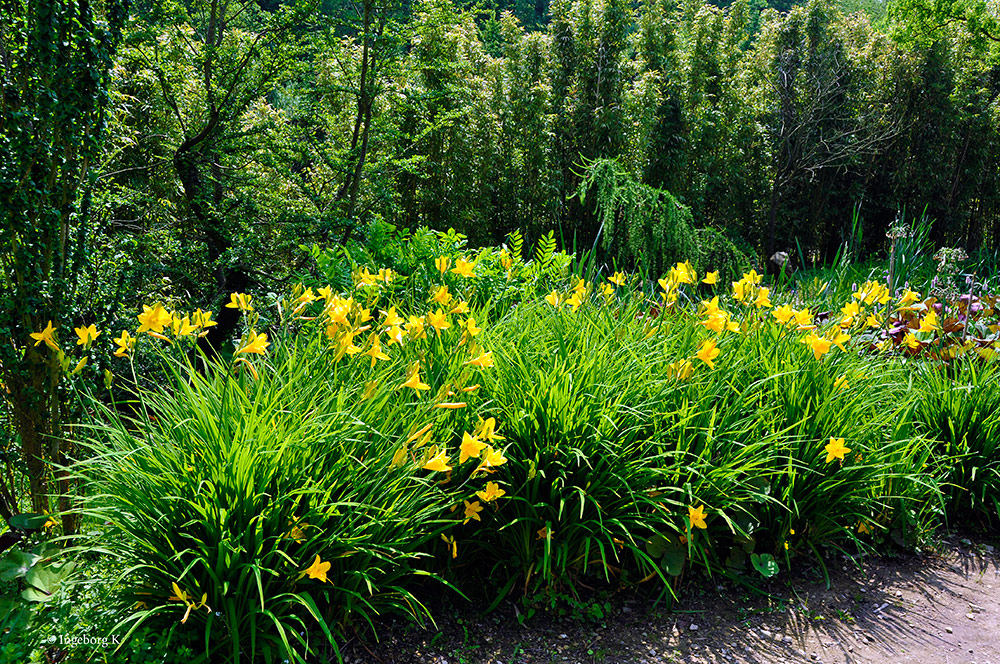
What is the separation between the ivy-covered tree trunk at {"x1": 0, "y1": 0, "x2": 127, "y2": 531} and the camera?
220cm

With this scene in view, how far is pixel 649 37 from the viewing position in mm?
8758

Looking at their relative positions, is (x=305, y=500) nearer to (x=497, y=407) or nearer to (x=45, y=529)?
(x=497, y=407)

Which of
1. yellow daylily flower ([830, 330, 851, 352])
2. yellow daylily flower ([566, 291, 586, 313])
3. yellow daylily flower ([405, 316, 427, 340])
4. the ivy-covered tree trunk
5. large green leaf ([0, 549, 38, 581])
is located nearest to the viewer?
large green leaf ([0, 549, 38, 581])

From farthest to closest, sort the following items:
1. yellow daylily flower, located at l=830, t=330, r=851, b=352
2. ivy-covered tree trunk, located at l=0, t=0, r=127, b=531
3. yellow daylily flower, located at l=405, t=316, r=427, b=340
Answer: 1. yellow daylily flower, located at l=830, t=330, r=851, b=352
2. ivy-covered tree trunk, located at l=0, t=0, r=127, b=531
3. yellow daylily flower, located at l=405, t=316, r=427, b=340

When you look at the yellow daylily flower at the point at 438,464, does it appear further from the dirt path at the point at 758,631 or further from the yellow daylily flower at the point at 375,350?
the dirt path at the point at 758,631

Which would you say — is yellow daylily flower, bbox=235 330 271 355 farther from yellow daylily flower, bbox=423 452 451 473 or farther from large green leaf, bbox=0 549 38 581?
large green leaf, bbox=0 549 38 581

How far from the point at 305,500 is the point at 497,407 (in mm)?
625

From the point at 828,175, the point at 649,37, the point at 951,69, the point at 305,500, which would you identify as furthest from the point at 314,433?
the point at 951,69

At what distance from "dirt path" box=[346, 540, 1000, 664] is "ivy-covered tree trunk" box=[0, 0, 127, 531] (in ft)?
4.43

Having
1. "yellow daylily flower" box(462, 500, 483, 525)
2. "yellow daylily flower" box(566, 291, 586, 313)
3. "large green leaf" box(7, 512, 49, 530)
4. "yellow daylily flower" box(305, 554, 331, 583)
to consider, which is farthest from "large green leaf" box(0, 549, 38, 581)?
"yellow daylily flower" box(566, 291, 586, 313)

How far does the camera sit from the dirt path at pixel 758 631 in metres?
1.84

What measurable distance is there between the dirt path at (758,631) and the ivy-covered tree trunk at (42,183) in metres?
1.35

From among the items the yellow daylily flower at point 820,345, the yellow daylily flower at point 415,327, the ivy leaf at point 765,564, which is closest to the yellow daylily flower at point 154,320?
the yellow daylily flower at point 415,327

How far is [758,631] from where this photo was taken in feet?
6.53
